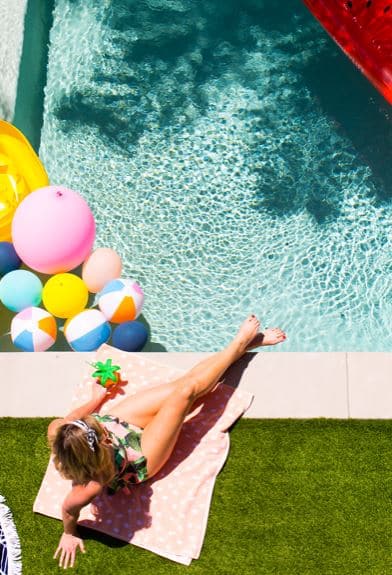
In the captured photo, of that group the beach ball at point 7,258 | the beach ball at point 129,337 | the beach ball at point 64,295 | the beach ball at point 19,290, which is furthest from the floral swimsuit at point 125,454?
the beach ball at point 7,258

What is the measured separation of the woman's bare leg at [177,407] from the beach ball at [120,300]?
923 mm

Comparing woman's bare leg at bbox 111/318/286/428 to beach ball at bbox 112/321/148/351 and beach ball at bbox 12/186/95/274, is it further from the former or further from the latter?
beach ball at bbox 12/186/95/274

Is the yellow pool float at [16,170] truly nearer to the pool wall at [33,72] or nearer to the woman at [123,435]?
the pool wall at [33,72]

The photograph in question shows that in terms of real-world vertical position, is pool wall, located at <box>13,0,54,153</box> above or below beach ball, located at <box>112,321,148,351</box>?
below

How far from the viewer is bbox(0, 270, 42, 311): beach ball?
6.17 meters

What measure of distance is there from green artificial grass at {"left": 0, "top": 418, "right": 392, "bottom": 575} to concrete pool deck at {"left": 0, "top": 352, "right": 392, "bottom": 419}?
114 mm

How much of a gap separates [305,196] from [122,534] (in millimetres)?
3739

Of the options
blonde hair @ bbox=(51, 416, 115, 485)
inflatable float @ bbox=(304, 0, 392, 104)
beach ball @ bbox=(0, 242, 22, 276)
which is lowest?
beach ball @ bbox=(0, 242, 22, 276)

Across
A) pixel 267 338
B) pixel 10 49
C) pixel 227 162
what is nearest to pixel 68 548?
pixel 267 338

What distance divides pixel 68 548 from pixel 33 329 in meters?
1.66

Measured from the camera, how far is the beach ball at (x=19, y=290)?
6.17 meters

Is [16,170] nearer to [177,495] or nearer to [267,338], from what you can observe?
[267,338]

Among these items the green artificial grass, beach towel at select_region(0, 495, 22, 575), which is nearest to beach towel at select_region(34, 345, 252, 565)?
the green artificial grass

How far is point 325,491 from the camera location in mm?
5258
